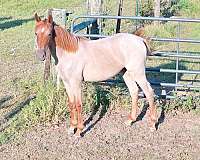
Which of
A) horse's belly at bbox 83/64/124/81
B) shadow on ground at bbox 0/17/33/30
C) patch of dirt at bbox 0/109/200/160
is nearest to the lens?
patch of dirt at bbox 0/109/200/160

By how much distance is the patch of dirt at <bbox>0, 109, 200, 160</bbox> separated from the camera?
5.76 metres

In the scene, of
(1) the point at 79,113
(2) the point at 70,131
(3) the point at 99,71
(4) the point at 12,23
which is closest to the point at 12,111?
(2) the point at 70,131

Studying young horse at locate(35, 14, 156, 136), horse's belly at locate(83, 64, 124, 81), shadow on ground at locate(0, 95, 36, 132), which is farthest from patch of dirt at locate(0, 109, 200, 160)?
horse's belly at locate(83, 64, 124, 81)

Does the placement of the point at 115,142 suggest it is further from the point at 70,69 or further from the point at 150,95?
the point at 70,69

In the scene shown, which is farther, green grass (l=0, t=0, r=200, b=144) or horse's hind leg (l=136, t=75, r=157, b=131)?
green grass (l=0, t=0, r=200, b=144)

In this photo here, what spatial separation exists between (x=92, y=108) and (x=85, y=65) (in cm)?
114

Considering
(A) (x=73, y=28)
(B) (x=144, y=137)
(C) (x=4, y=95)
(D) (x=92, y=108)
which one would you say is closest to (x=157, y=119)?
(B) (x=144, y=137)

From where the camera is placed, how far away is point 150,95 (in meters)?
6.41

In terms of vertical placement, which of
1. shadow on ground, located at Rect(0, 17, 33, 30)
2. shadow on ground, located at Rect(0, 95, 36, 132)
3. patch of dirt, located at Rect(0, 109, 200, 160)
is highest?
shadow on ground, located at Rect(0, 17, 33, 30)

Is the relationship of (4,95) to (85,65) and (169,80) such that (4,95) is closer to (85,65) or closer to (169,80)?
(85,65)

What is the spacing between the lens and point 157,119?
671 centimetres

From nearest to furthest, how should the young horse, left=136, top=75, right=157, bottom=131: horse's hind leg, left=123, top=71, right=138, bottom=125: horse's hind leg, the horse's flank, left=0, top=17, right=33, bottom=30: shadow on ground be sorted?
the horse's flank
the young horse
left=136, top=75, right=157, bottom=131: horse's hind leg
left=123, top=71, right=138, bottom=125: horse's hind leg
left=0, top=17, right=33, bottom=30: shadow on ground

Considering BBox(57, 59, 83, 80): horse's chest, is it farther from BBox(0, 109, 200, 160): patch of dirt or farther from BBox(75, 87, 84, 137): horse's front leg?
BBox(0, 109, 200, 160): patch of dirt

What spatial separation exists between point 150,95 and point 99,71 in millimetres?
760
